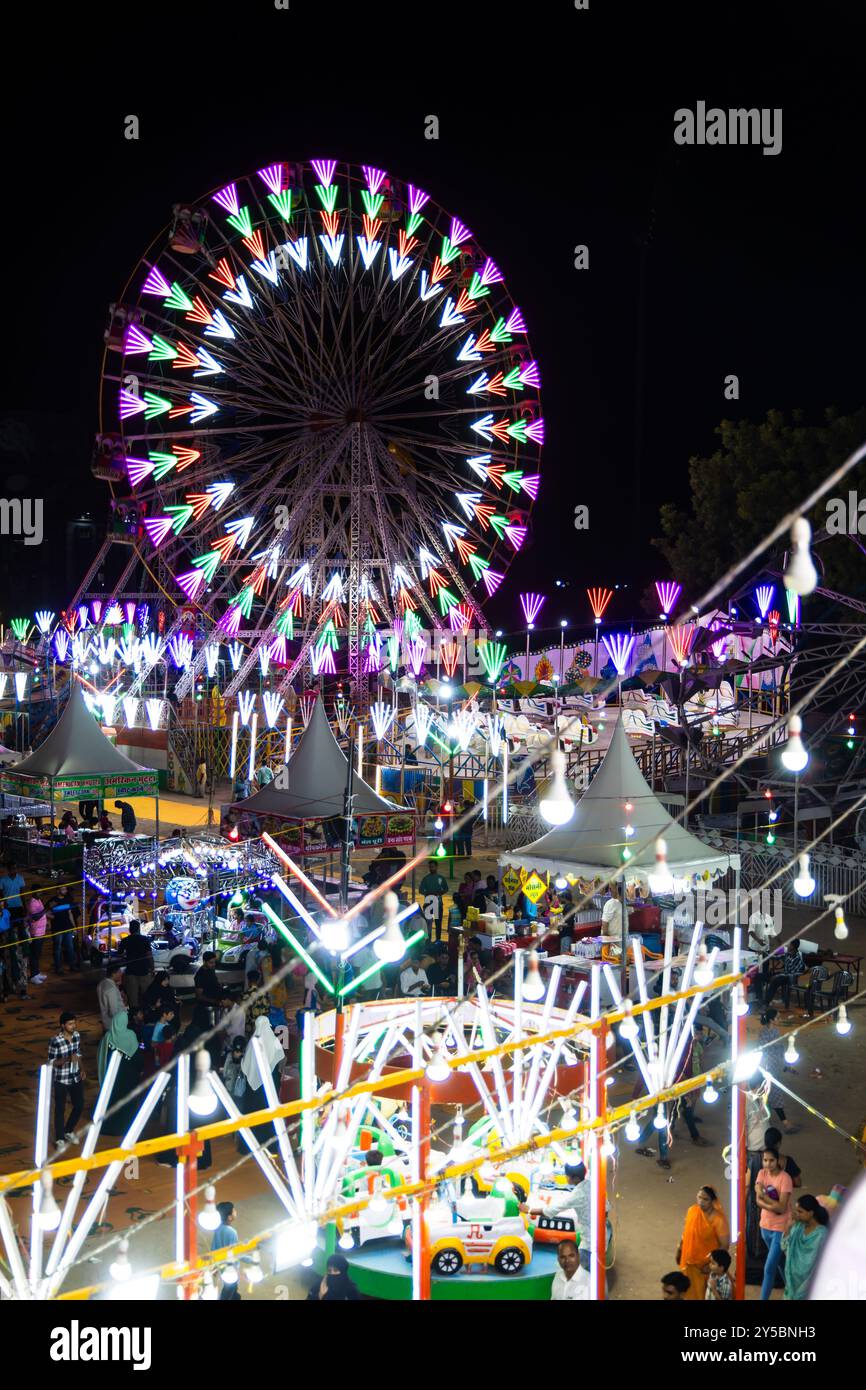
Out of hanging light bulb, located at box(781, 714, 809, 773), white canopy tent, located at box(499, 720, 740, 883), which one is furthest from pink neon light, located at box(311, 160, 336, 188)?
hanging light bulb, located at box(781, 714, 809, 773)

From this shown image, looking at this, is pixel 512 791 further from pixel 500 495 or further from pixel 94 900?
pixel 94 900

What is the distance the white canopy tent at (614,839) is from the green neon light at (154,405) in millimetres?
15471

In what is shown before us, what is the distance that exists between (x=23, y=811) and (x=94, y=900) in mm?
3621

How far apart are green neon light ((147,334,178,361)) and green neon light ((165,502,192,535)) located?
3.26 metres

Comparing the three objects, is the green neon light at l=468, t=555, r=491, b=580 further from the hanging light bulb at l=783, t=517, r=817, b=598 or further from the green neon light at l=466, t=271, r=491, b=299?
the hanging light bulb at l=783, t=517, r=817, b=598

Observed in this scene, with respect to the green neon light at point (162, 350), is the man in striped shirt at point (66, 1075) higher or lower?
lower

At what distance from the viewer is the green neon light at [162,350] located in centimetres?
2664

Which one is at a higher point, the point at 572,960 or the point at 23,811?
the point at 23,811

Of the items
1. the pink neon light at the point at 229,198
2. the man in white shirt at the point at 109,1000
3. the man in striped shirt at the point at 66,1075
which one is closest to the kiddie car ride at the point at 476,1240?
the man in striped shirt at the point at 66,1075

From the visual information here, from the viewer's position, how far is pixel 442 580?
31.1 meters

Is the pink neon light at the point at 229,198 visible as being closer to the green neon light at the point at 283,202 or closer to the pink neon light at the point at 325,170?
the green neon light at the point at 283,202
